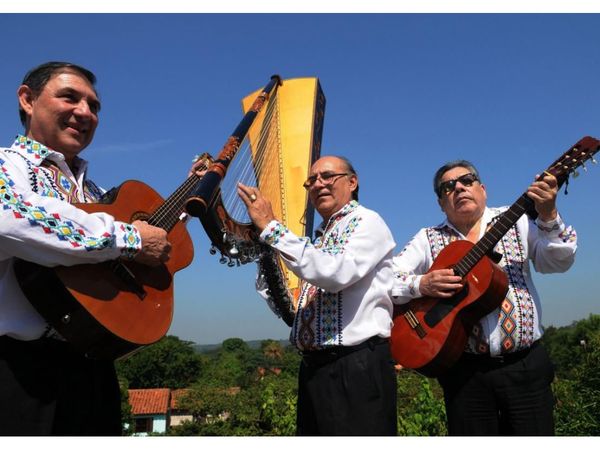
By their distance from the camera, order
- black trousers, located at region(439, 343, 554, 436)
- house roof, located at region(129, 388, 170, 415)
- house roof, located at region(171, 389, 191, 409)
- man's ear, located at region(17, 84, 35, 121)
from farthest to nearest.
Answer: house roof, located at region(171, 389, 191, 409), house roof, located at region(129, 388, 170, 415), black trousers, located at region(439, 343, 554, 436), man's ear, located at region(17, 84, 35, 121)

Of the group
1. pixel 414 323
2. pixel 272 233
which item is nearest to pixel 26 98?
pixel 272 233

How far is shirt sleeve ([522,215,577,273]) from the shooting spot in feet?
9.54

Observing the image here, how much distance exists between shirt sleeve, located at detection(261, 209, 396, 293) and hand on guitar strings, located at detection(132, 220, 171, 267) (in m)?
0.44

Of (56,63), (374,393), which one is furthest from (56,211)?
(374,393)

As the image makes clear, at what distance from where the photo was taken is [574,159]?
9.59ft

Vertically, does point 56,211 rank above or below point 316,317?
above

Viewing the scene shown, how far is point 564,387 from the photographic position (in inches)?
750

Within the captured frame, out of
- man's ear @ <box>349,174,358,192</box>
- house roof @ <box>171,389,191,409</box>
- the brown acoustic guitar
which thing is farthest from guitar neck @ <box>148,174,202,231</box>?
house roof @ <box>171,389,191,409</box>

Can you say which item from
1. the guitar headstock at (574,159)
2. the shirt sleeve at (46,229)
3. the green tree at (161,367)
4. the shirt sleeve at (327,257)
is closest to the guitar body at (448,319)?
the guitar headstock at (574,159)

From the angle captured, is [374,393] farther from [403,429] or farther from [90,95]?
[403,429]

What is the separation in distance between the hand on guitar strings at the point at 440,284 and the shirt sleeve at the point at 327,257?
2.25 ft

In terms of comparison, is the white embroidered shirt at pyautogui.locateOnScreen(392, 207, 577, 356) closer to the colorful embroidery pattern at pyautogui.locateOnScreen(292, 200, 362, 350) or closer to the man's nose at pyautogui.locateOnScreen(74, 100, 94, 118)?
the colorful embroidery pattern at pyautogui.locateOnScreen(292, 200, 362, 350)

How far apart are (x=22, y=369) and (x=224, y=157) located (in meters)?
1.12

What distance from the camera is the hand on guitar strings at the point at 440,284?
3.05 m
